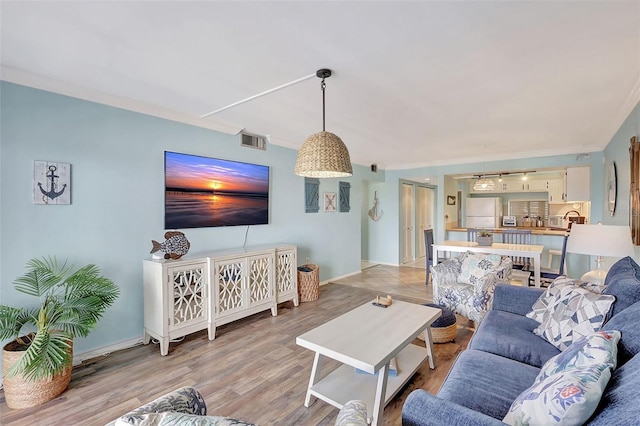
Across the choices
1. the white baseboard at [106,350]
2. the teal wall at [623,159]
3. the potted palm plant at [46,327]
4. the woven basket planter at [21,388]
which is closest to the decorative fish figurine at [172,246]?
the potted palm plant at [46,327]

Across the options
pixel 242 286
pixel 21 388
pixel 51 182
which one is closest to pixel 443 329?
pixel 242 286

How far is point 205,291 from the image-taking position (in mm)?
2965

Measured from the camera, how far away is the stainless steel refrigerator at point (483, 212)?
7.64 meters

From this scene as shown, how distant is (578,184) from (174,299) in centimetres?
633

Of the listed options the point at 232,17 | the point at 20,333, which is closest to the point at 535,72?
the point at 232,17

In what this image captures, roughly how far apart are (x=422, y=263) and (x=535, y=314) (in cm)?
505

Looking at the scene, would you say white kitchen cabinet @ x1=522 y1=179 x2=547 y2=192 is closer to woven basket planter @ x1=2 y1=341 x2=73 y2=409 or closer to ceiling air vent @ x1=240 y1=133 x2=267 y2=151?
ceiling air vent @ x1=240 y1=133 x2=267 y2=151

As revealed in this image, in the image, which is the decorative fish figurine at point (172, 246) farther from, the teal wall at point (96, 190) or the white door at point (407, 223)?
the white door at point (407, 223)

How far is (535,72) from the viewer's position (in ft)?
7.23

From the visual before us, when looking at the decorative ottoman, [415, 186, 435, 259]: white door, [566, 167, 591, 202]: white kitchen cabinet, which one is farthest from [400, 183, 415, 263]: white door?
the decorative ottoman

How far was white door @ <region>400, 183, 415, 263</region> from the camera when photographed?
685 centimetres

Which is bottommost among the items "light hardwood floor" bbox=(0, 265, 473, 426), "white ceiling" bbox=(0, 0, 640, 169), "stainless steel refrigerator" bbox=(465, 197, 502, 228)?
"light hardwood floor" bbox=(0, 265, 473, 426)

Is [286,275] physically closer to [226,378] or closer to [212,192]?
[212,192]

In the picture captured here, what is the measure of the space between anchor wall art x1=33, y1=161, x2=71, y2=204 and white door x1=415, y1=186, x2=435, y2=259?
6839 millimetres
